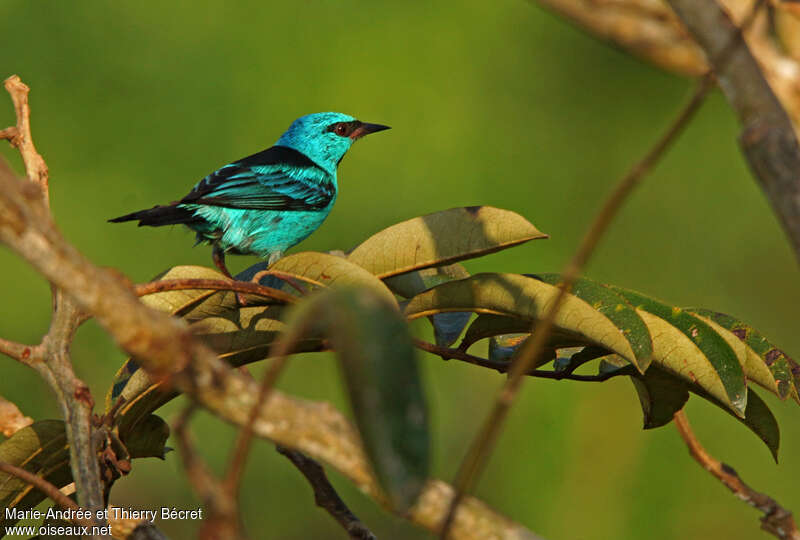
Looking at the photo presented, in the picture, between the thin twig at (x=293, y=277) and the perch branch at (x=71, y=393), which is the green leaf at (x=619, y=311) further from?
the perch branch at (x=71, y=393)

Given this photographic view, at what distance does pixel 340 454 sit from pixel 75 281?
0.87ft

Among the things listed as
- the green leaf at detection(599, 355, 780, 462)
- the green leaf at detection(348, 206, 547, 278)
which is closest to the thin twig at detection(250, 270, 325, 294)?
the green leaf at detection(348, 206, 547, 278)

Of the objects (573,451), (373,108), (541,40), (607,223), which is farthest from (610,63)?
(607,223)

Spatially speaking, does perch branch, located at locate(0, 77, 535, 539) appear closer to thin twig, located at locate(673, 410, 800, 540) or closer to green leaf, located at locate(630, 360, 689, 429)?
thin twig, located at locate(673, 410, 800, 540)

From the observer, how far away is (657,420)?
6.01ft

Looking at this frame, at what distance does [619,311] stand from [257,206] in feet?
8.08

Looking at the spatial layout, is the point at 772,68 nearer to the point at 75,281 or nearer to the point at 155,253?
the point at 155,253

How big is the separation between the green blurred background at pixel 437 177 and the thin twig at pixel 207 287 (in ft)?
7.72

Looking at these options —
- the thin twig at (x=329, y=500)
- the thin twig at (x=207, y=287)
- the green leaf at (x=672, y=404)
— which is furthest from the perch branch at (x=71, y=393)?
the green leaf at (x=672, y=404)

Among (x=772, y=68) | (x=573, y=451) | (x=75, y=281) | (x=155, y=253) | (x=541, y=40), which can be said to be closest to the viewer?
(x=75, y=281)

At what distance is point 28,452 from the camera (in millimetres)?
1779

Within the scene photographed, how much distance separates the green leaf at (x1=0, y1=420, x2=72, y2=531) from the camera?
5.79ft

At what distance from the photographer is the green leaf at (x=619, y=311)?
1521 millimetres

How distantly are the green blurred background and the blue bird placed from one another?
1.29 feet
